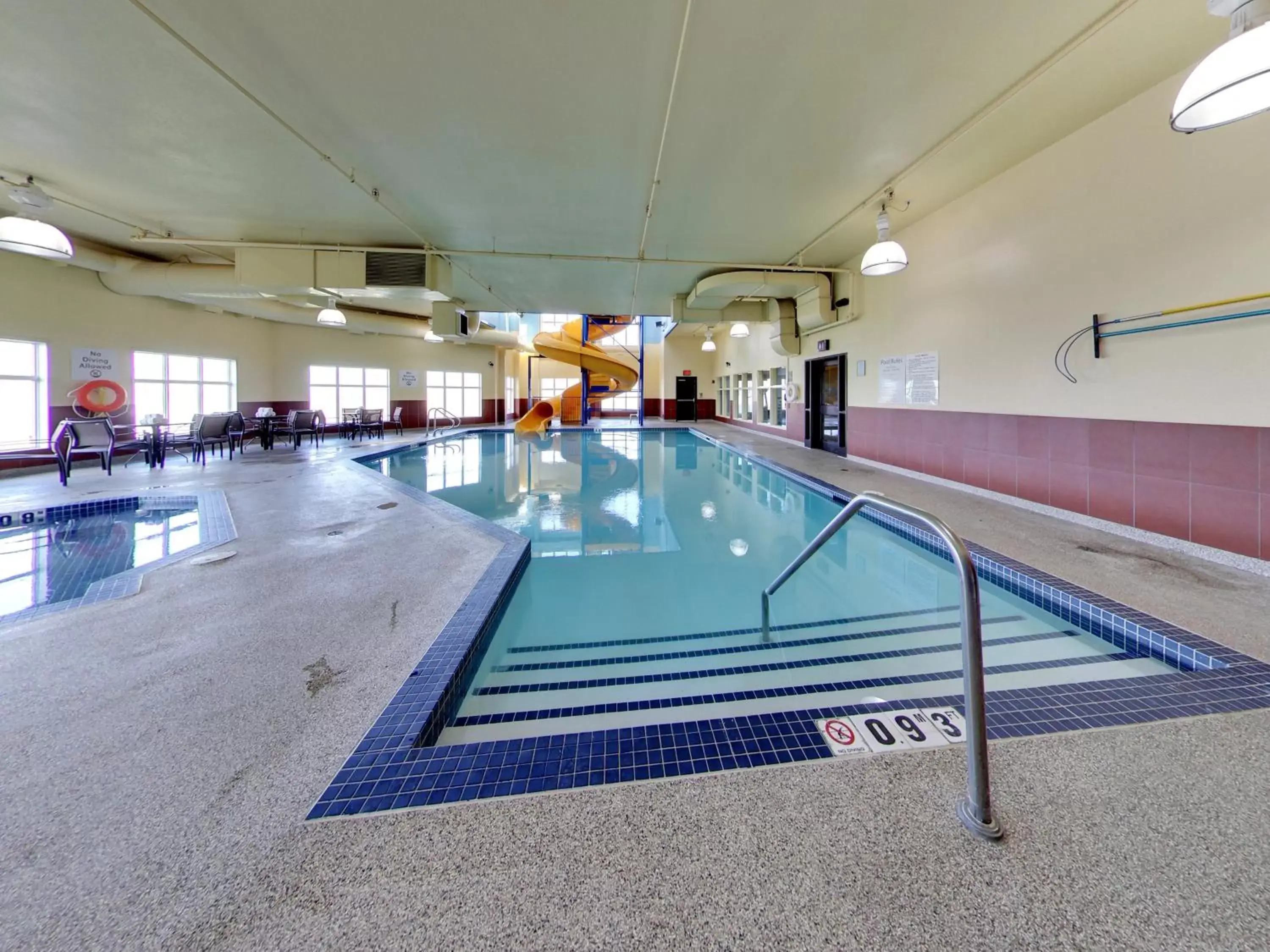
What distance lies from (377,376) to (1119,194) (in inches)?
501

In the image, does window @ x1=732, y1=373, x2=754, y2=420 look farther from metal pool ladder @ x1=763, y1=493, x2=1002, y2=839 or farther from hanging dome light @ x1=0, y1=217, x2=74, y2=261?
metal pool ladder @ x1=763, y1=493, x2=1002, y2=839

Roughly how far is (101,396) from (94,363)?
0.44 meters

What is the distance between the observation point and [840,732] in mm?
1318

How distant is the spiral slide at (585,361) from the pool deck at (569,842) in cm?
1046

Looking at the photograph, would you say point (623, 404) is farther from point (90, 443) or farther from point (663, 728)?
point (663, 728)

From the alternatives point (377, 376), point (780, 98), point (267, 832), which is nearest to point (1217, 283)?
point (780, 98)

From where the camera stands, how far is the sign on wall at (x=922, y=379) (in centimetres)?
506

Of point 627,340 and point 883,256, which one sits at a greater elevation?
point 627,340

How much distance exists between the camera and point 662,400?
16141 mm

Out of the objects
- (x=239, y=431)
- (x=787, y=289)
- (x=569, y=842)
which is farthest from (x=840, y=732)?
(x=239, y=431)

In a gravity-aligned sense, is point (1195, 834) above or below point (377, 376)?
below

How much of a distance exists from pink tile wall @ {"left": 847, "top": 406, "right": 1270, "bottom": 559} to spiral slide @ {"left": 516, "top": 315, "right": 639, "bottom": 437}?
8549mm

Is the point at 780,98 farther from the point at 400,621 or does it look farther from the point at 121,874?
the point at 121,874

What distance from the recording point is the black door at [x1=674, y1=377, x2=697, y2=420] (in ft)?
52.5
